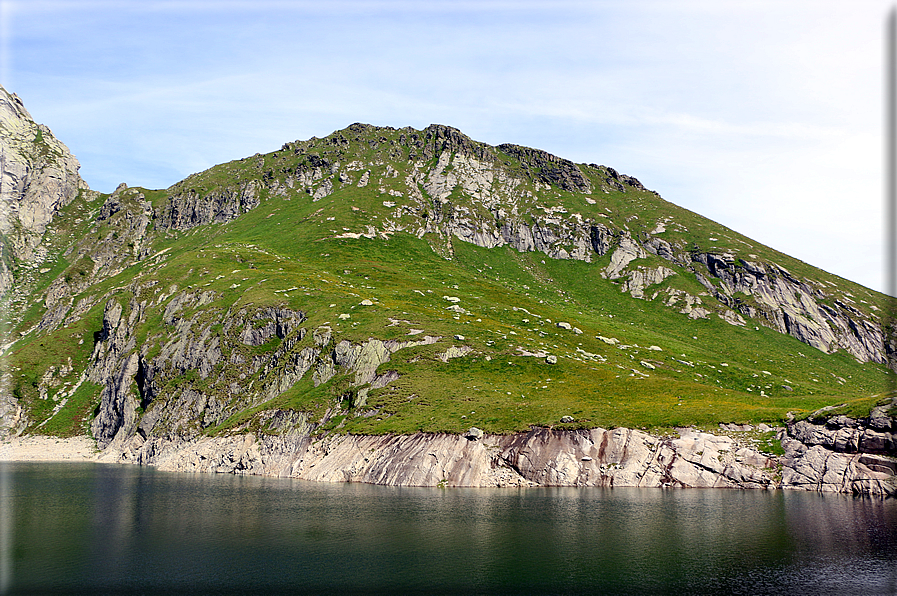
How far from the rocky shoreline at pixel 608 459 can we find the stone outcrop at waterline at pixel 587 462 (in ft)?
0.54

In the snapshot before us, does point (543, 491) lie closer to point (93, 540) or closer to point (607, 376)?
point (607, 376)

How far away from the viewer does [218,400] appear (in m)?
149

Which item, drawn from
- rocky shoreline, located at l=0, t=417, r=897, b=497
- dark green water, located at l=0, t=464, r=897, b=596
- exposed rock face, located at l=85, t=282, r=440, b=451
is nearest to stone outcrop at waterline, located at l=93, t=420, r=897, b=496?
rocky shoreline, located at l=0, t=417, r=897, b=497

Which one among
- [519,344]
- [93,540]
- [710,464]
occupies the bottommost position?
[93,540]

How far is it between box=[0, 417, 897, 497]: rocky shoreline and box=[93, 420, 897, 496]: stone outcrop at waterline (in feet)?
0.54

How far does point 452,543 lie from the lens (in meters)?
62.2

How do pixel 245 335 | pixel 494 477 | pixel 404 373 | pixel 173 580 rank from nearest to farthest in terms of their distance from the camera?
pixel 173 580, pixel 494 477, pixel 404 373, pixel 245 335

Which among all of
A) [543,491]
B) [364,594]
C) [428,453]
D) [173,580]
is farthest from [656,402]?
[173,580]

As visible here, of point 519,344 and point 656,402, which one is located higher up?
point 519,344

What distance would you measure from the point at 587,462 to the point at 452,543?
47700 millimetres

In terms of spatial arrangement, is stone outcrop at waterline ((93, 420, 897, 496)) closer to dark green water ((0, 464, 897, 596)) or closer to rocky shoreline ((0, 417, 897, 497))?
rocky shoreline ((0, 417, 897, 497))

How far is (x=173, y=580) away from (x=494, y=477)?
61965 millimetres

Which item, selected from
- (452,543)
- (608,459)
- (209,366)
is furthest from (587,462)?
(209,366)

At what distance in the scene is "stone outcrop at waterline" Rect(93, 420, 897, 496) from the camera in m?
92.3
